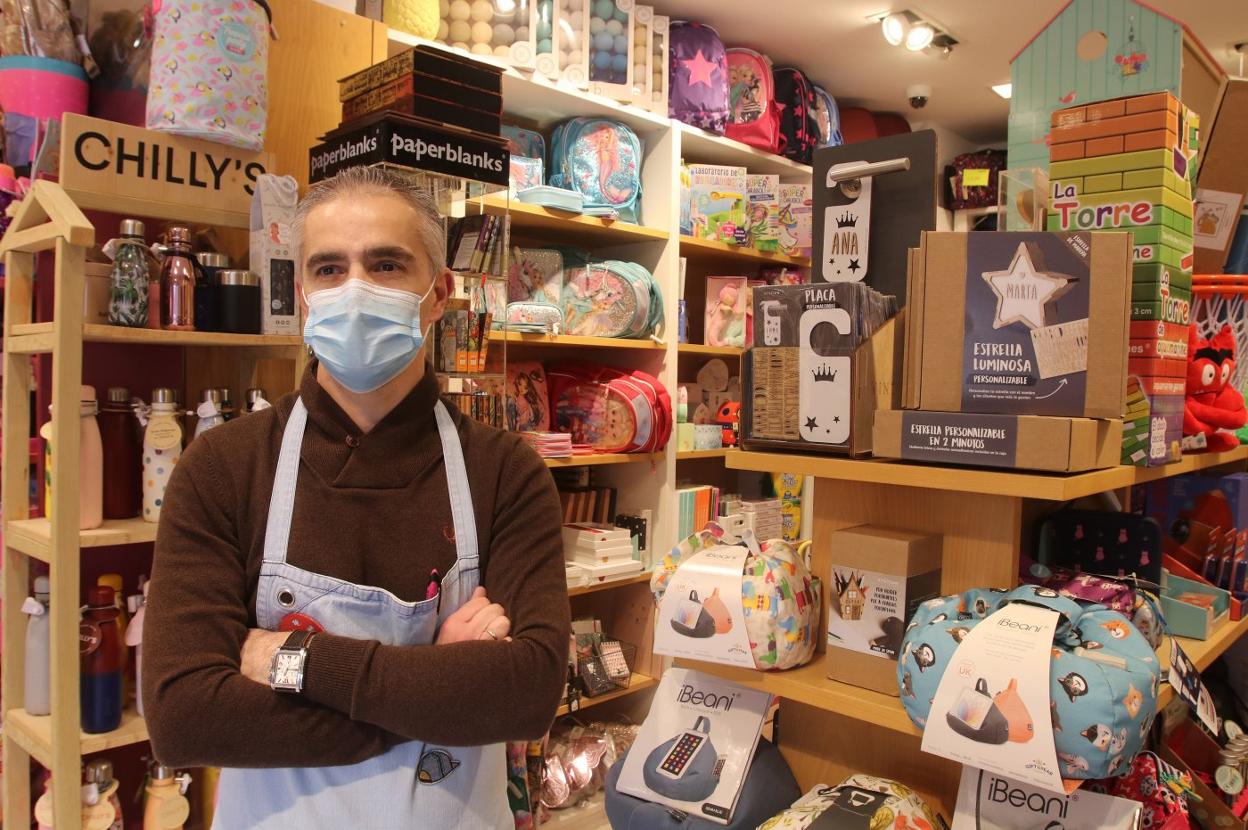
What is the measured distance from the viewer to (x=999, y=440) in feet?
4.65

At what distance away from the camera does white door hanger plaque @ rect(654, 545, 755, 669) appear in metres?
1.56

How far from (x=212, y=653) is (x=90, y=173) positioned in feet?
4.10

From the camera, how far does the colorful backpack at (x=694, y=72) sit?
377 centimetres

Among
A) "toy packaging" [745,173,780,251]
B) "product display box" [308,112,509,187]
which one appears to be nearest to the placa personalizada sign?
"product display box" [308,112,509,187]

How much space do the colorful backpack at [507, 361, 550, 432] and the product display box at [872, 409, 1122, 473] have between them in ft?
6.53

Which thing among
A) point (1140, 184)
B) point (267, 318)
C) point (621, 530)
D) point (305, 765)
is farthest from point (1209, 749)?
point (267, 318)

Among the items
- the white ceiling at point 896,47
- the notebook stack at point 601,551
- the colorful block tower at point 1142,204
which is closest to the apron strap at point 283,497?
the colorful block tower at point 1142,204

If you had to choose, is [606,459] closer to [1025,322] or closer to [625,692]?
[625,692]

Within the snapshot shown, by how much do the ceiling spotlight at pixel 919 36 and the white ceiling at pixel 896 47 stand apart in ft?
0.15

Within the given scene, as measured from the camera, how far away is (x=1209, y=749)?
2.28 m

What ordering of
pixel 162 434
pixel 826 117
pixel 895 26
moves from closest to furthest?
pixel 162 434
pixel 895 26
pixel 826 117

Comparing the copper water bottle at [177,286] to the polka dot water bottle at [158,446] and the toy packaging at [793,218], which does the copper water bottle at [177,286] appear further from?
the toy packaging at [793,218]

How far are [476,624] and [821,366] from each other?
731mm

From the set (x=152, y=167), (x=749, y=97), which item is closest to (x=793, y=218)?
(x=749, y=97)
